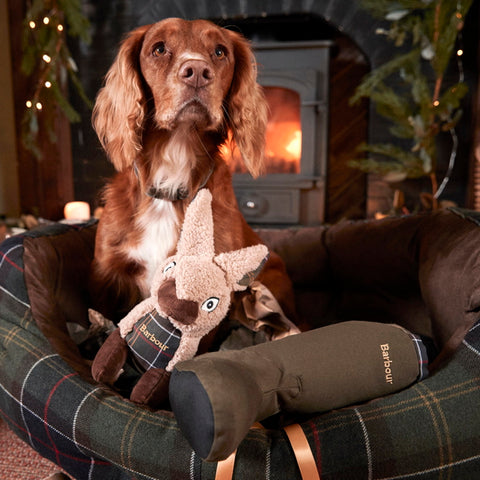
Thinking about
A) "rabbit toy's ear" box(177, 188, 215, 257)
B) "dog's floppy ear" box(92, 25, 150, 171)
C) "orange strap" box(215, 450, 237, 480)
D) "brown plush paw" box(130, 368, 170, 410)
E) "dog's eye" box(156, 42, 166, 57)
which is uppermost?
"dog's eye" box(156, 42, 166, 57)

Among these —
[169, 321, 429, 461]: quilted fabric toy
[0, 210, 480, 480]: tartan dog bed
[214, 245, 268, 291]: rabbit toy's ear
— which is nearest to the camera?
[169, 321, 429, 461]: quilted fabric toy

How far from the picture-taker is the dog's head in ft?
3.24

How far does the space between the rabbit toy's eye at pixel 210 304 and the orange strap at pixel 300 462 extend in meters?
0.24

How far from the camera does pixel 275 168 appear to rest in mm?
3119

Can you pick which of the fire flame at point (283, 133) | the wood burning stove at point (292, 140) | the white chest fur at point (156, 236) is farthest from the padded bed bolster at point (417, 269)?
the fire flame at point (283, 133)

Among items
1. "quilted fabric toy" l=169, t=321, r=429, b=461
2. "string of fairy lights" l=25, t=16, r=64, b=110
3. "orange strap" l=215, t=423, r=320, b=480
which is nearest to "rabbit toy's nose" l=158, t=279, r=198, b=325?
"quilted fabric toy" l=169, t=321, r=429, b=461

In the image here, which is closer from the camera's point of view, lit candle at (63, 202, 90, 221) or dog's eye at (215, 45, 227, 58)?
dog's eye at (215, 45, 227, 58)

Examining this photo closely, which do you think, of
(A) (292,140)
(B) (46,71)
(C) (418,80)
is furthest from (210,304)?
(B) (46,71)

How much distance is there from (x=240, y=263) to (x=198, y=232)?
0.34 ft

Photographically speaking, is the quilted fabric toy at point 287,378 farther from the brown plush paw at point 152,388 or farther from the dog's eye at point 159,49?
the dog's eye at point 159,49

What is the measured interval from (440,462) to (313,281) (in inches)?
35.7

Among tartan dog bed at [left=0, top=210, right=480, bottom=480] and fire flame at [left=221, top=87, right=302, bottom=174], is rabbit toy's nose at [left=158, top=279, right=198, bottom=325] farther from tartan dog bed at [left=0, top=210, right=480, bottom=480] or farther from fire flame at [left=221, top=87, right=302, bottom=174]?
fire flame at [left=221, top=87, right=302, bottom=174]

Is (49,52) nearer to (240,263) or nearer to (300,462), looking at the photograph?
(240,263)

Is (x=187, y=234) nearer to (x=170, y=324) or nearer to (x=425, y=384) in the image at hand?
(x=170, y=324)
